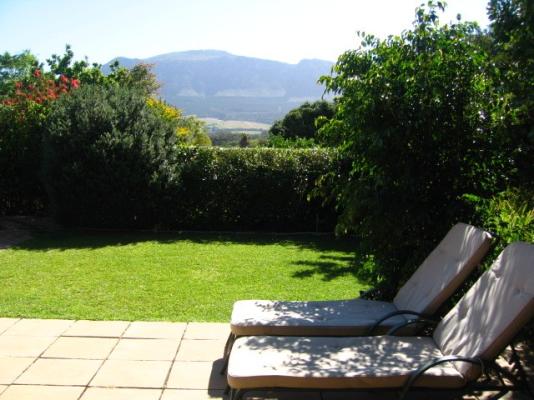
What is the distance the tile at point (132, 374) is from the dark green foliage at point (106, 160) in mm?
7395

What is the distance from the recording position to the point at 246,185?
12484mm

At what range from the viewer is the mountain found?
130 metres

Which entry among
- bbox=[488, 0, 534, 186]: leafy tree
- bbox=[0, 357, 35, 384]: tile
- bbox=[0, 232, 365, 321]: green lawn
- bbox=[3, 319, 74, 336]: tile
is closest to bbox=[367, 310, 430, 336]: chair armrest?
bbox=[488, 0, 534, 186]: leafy tree

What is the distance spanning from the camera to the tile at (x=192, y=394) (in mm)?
4055

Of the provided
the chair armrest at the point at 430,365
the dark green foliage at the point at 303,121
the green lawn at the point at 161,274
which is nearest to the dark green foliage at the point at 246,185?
the green lawn at the point at 161,274

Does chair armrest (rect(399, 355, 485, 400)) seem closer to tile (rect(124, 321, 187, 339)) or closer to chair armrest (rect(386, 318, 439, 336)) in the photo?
chair armrest (rect(386, 318, 439, 336))

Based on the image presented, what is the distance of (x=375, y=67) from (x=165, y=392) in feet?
11.4

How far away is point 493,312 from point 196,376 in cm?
236

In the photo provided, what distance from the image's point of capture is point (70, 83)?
50.0 ft

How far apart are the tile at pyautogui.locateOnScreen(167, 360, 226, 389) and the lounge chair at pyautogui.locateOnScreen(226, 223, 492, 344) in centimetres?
Answer: 26

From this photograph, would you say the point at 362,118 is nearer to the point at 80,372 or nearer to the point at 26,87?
the point at 80,372

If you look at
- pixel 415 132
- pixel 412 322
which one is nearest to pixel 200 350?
pixel 412 322

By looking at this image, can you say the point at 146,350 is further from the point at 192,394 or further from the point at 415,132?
the point at 415,132

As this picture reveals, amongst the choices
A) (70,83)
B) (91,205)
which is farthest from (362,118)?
(70,83)
